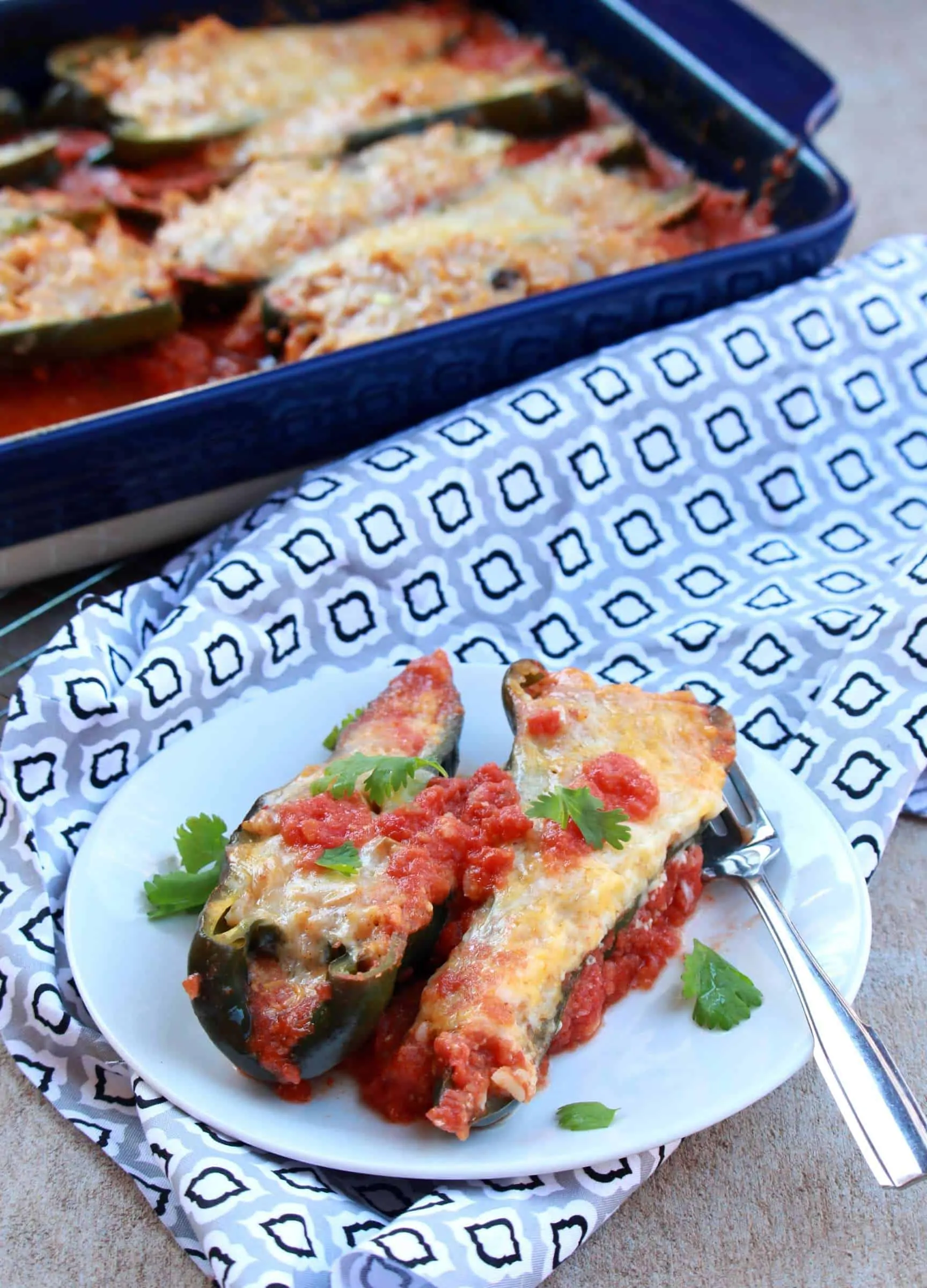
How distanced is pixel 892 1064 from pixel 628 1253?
0.41 m

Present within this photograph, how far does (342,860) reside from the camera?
1.76 m

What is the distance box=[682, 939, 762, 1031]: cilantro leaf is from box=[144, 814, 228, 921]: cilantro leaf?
659mm

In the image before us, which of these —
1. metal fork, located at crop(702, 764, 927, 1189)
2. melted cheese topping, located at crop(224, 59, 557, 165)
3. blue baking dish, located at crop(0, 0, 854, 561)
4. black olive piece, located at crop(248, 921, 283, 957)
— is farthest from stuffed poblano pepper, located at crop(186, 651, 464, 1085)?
melted cheese topping, located at crop(224, 59, 557, 165)

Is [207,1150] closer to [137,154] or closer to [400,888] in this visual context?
[400,888]

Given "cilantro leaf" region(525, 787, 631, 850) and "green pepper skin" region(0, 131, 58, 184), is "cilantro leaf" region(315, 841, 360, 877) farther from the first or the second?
"green pepper skin" region(0, 131, 58, 184)

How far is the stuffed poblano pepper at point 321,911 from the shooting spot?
166 centimetres

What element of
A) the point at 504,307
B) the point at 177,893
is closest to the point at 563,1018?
the point at 177,893

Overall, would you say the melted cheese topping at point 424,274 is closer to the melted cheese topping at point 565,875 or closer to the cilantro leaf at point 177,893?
the melted cheese topping at point 565,875

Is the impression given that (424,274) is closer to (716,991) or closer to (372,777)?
(372,777)

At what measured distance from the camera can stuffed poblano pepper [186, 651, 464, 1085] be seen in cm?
166

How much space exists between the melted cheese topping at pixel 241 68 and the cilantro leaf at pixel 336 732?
1.94 metres

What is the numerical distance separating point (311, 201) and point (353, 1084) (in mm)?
2215

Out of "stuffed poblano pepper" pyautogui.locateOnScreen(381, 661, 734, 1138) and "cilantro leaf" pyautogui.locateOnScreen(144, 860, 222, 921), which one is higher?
"stuffed poblano pepper" pyautogui.locateOnScreen(381, 661, 734, 1138)

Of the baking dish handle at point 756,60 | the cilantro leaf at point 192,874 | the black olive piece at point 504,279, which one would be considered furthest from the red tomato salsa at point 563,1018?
the baking dish handle at point 756,60
